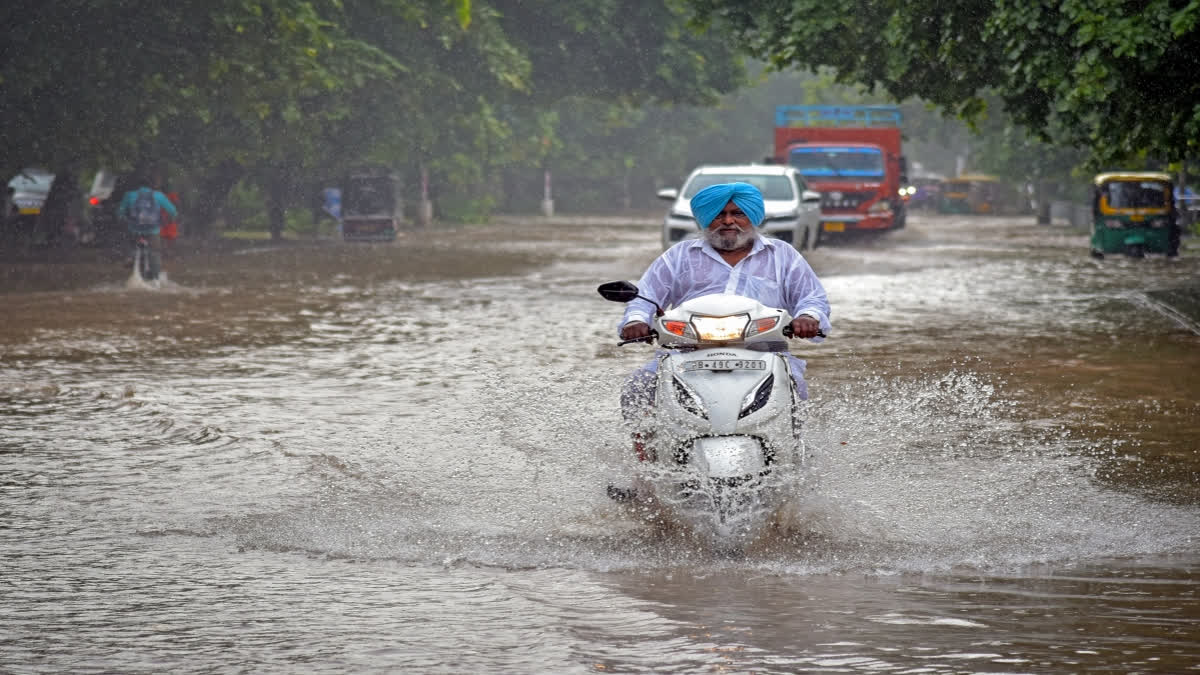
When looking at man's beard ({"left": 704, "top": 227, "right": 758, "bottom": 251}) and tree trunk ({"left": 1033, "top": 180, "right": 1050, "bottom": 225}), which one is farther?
tree trunk ({"left": 1033, "top": 180, "right": 1050, "bottom": 225})

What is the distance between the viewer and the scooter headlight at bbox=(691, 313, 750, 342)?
6441 millimetres

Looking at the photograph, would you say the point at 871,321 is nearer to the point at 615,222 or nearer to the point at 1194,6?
the point at 1194,6

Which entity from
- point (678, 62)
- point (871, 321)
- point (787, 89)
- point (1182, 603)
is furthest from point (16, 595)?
point (787, 89)

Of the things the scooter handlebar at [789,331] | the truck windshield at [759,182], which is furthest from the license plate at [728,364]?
the truck windshield at [759,182]

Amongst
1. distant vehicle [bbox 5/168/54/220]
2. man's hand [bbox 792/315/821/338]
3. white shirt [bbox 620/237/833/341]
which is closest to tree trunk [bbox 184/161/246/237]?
distant vehicle [bbox 5/168/54/220]

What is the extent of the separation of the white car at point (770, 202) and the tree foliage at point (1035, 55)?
14.2ft

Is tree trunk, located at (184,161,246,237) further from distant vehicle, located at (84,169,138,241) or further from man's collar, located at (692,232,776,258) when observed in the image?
man's collar, located at (692,232,776,258)

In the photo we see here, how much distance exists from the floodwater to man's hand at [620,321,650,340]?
695 mm

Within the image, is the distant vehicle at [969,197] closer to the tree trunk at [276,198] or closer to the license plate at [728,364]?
the tree trunk at [276,198]

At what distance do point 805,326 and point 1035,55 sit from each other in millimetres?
10191

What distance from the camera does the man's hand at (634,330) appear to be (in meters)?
6.70

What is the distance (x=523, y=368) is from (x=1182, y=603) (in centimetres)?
780

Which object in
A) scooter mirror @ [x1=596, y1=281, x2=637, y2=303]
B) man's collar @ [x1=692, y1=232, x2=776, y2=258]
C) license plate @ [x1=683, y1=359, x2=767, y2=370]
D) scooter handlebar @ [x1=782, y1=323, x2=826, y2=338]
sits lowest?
license plate @ [x1=683, y1=359, x2=767, y2=370]

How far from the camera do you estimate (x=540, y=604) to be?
578 cm
